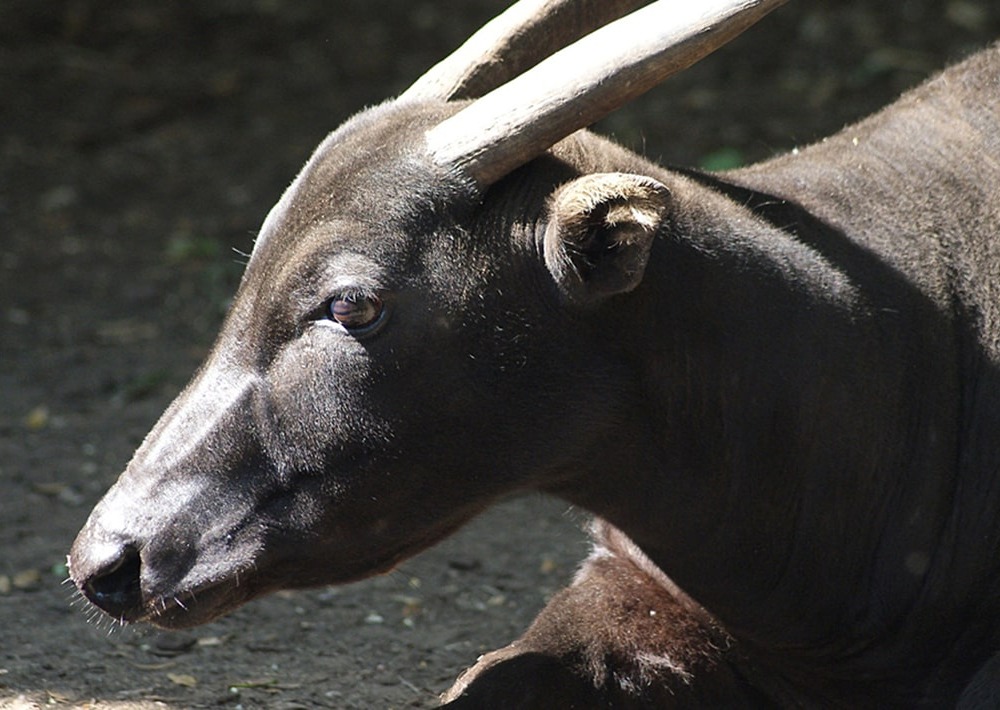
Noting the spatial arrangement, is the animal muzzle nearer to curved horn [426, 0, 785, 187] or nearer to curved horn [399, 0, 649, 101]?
curved horn [426, 0, 785, 187]

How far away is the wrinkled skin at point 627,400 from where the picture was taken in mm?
3771

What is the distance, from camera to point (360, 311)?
375cm

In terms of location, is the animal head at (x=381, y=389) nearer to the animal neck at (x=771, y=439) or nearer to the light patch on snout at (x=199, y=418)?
the light patch on snout at (x=199, y=418)

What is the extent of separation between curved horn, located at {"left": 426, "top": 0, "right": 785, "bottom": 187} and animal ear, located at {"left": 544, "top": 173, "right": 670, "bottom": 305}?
0.15m

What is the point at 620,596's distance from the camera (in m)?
4.51

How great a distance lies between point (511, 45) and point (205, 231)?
4128 millimetres

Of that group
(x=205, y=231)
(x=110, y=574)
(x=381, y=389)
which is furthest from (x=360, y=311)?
(x=205, y=231)

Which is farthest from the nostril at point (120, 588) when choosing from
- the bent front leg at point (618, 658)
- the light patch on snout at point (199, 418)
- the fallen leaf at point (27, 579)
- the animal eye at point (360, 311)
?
the fallen leaf at point (27, 579)

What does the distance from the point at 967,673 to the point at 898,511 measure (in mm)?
437

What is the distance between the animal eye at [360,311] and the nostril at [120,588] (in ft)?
2.44

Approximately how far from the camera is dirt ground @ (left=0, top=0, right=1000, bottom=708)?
4984 millimetres

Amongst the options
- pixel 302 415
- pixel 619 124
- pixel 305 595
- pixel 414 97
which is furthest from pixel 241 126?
pixel 302 415

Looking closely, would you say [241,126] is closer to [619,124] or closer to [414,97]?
[619,124]

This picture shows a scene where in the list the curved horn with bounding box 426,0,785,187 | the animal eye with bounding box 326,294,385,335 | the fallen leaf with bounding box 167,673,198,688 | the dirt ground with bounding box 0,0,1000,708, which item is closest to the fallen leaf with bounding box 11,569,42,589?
the dirt ground with bounding box 0,0,1000,708
